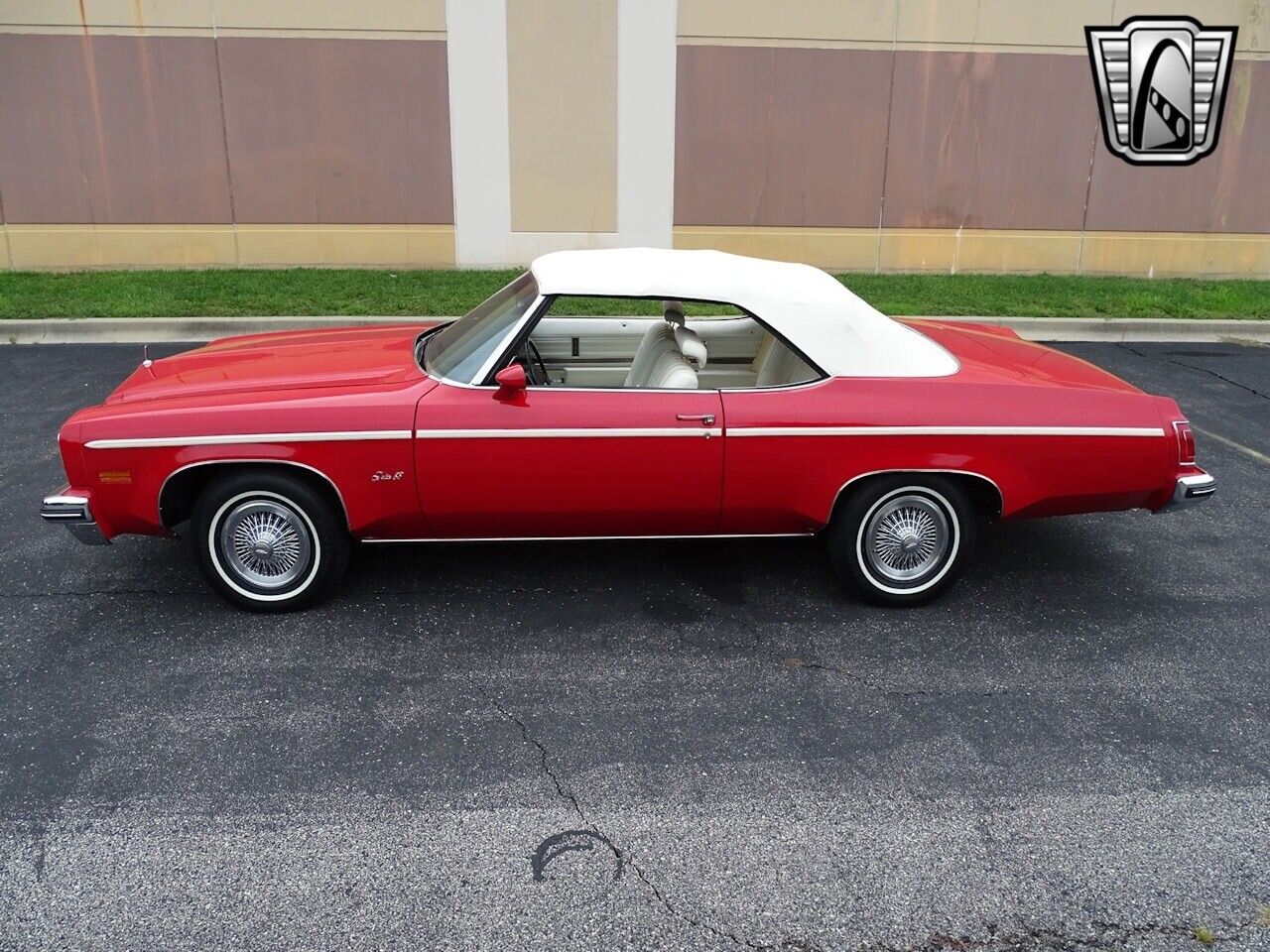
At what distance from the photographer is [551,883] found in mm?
3037

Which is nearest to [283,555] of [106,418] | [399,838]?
[106,418]

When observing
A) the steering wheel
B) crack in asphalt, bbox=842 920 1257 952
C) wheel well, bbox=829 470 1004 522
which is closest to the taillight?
wheel well, bbox=829 470 1004 522

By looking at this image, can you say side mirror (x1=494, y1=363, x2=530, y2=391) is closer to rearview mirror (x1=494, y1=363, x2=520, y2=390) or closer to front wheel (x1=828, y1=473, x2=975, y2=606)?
rearview mirror (x1=494, y1=363, x2=520, y2=390)

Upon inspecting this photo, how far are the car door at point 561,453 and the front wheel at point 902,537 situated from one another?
644 mm

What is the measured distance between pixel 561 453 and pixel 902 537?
1.59 meters

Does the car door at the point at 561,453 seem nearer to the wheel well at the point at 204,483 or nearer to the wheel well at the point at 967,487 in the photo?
the wheel well at the point at 204,483

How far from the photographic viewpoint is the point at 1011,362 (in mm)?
5176

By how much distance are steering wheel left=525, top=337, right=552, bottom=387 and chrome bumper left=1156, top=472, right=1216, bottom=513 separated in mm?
2928

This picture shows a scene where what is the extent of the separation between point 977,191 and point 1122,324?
3.29 meters

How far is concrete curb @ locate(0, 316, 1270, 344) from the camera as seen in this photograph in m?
10.0

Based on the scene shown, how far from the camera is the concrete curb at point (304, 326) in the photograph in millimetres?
10031

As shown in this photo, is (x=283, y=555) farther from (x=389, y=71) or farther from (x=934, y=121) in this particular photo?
(x=934, y=121)

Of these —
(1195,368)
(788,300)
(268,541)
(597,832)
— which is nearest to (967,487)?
(788,300)

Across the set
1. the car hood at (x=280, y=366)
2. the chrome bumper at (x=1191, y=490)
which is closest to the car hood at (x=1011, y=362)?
the chrome bumper at (x=1191, y=490)
